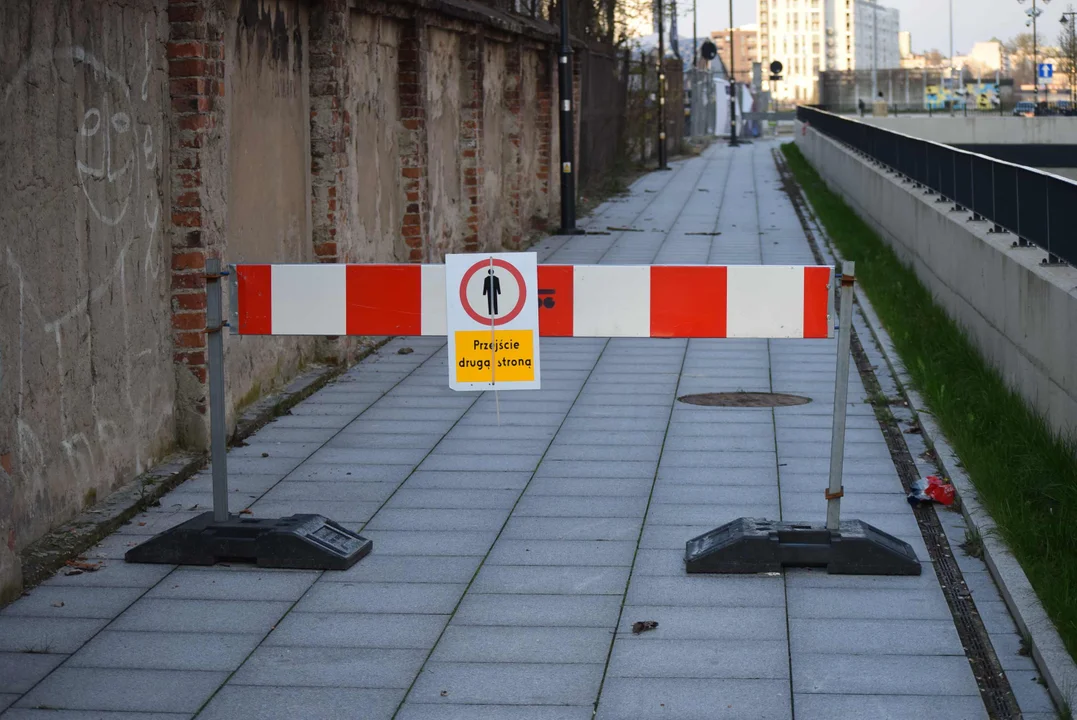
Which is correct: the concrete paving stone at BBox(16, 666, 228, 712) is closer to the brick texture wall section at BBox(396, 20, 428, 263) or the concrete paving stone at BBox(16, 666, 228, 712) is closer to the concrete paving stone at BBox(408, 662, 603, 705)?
the concrete paving stone at BBox(408, 662, 603, 705)

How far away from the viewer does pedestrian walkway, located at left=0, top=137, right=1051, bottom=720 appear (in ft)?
16.7

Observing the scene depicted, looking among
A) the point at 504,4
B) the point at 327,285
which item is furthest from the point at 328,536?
the point at 504,4

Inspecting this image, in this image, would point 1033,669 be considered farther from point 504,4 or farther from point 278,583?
point 504,4

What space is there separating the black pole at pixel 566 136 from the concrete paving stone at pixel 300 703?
54.9ft

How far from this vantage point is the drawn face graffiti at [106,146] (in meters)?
7.28

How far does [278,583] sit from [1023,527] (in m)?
3.03

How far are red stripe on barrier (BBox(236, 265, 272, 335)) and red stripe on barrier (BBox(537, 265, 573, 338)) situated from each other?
1.16 metres

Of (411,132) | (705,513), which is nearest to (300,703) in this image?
(705,513)

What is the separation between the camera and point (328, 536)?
673 cm

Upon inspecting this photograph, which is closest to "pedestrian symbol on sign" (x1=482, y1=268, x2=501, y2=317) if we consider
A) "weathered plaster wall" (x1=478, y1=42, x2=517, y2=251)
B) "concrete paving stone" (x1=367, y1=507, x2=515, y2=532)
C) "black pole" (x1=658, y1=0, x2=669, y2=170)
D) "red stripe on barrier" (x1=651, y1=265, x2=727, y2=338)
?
"red stripe on barrier" (x1=651, y1=265, x2=727, y2=338)

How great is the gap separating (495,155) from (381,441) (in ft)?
35.7

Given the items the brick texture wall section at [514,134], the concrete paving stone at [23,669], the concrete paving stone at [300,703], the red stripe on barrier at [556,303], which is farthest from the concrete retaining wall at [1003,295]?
the brick texture wall section at [514,134]

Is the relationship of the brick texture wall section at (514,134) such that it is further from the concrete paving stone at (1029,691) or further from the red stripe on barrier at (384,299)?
the concrete paving stone at (1029,691)

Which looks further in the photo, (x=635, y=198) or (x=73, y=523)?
(x=635, y=198)
